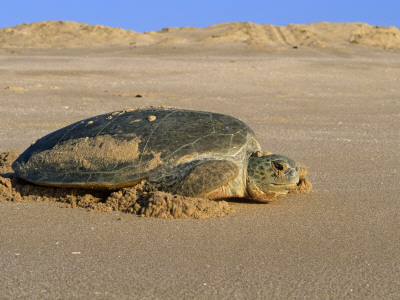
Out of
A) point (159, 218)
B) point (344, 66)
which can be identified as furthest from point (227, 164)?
point (344, 66)

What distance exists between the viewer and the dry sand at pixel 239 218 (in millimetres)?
2365

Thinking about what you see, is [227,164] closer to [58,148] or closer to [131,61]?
[58,148]

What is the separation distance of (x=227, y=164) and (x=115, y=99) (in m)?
6.83

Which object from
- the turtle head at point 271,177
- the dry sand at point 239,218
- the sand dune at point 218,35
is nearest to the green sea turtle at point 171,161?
the turtle head at point 271,177

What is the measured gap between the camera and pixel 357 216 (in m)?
3.50

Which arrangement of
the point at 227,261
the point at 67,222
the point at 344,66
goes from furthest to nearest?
1. the point at 344,66
2. the point at 67,222
3. the point at 227,261

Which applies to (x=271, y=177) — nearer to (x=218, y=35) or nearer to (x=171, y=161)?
(x=171, y=161)

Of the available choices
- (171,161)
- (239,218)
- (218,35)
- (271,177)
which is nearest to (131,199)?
(171,161)

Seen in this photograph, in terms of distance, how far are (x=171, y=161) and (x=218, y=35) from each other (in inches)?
962

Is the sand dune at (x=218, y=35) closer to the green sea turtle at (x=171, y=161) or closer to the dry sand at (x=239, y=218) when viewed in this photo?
the dry sand at (x=239, y=218)

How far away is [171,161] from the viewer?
3.60 metres

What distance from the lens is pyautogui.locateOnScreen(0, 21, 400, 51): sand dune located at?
1002 inches

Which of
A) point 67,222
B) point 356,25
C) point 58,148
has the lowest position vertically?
point 67,222

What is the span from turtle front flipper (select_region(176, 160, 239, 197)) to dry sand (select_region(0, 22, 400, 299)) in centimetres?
23
